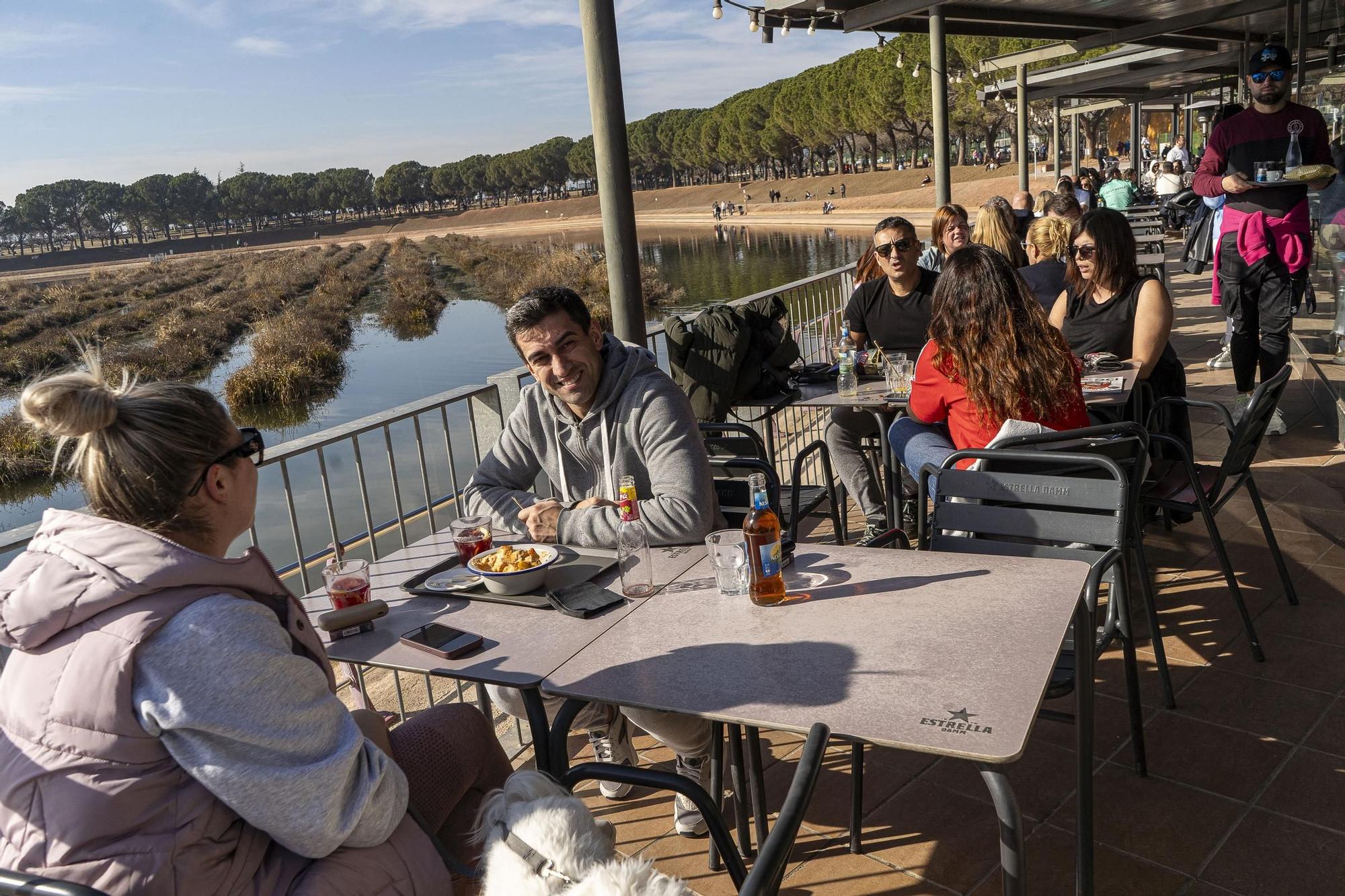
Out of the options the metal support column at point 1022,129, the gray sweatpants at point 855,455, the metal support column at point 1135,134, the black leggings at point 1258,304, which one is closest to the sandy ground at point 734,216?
the metal support column at point 1135,134

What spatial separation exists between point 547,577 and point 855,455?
8.26ft

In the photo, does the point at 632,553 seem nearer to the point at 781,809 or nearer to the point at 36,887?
the point at 781,809

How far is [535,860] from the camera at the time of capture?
46.5 inches

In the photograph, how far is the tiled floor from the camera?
7.21ft

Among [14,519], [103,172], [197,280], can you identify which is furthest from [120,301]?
[103,172]

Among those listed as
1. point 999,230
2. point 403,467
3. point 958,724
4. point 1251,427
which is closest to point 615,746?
point 958,724

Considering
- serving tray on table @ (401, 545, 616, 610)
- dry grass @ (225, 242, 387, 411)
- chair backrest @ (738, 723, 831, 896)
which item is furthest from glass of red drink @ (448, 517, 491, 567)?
dry grass @ (225, 242, 387, 411)

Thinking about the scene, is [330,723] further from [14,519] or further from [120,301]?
[120,301]

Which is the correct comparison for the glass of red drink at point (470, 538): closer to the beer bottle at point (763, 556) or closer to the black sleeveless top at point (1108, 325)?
the beer bottle at point (763, 556)

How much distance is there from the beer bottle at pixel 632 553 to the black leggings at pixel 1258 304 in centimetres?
442

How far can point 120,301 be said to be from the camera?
149 feet

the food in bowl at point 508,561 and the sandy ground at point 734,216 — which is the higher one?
the sandy ground at point 734,216

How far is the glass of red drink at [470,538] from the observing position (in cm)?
233

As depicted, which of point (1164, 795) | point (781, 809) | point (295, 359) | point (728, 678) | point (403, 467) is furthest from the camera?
point (295, 359)
